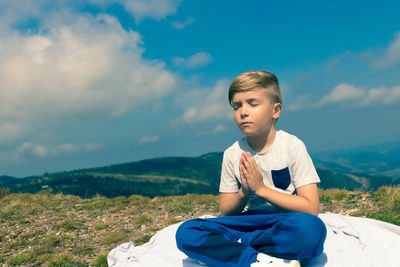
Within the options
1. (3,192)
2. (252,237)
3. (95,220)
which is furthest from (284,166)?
(3,192)

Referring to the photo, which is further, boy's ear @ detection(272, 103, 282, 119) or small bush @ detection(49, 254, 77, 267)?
small bush @ detection(49, 254, 77, 267)

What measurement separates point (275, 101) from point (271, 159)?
31.4 inches

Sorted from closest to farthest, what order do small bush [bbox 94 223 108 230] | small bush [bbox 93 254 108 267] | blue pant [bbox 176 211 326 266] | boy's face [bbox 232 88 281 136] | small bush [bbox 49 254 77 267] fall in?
1. blue pant [bbox 176 211 326 266]
2. boy's face [bbox 232 88 281 136]
3. small bush [bbox 93 254 108 267]
4. small bush [bbox 49 254 77 267]
5. small bush [bbox 94 223 108 230]

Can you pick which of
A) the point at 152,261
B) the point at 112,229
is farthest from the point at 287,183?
the point at 112,229

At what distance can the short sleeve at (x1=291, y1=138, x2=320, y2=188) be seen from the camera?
3.64 m

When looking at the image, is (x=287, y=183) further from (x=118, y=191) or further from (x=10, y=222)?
(x=118, y=191)

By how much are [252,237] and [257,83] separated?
6.60 ft

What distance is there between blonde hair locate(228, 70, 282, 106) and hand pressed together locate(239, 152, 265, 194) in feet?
2.92

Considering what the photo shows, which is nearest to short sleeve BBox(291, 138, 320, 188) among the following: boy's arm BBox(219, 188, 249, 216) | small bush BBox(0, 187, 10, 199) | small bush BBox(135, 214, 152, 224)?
boy's arm BBox(219, 188, 249, 216)

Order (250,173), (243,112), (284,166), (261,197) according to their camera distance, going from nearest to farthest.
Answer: (250,173) → (261,197) → (243,112) → (284,166)

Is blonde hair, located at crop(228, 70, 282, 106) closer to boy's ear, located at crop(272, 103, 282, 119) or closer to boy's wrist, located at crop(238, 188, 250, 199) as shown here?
boy's ear, located at crop(272, 103, 282, 119)

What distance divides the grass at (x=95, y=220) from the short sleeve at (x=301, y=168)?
3571mm

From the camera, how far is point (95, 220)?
909 centimetres

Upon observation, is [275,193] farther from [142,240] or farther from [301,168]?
[142,240]
